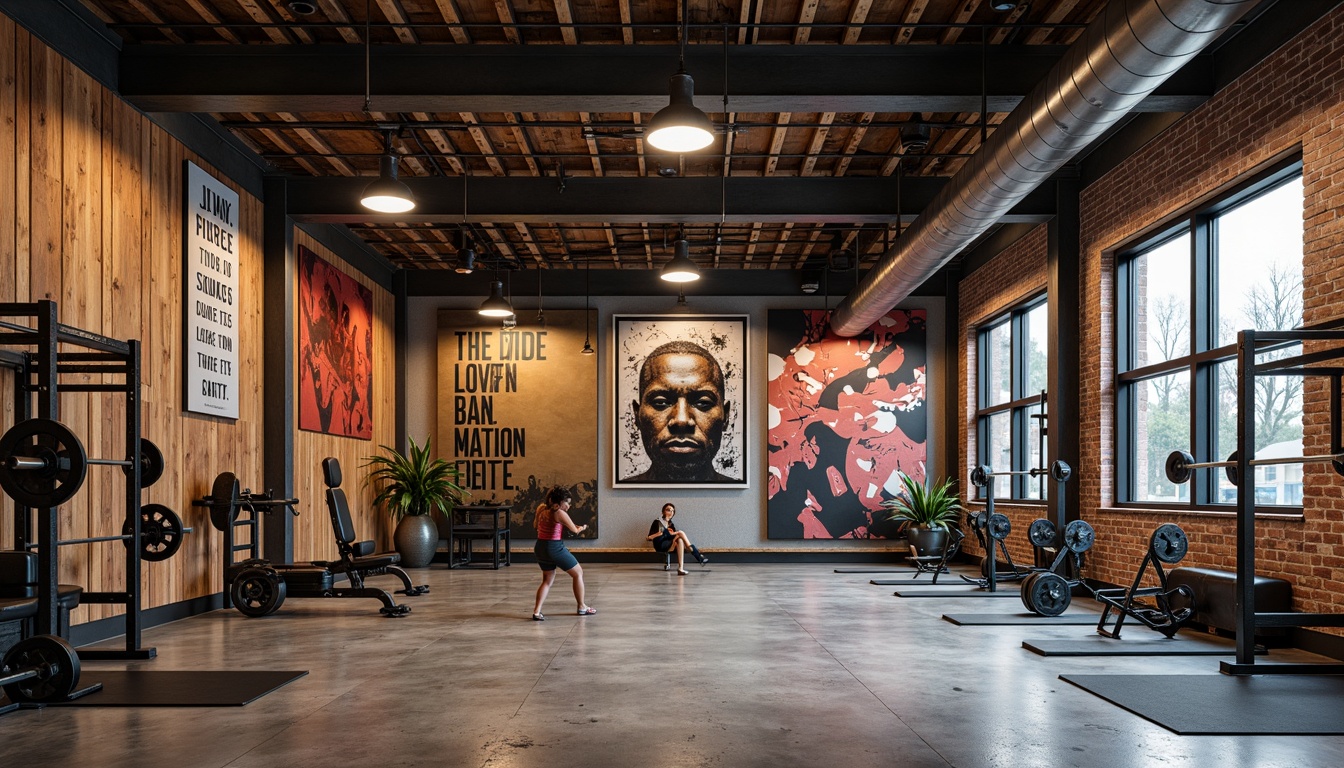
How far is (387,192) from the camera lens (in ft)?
23.5

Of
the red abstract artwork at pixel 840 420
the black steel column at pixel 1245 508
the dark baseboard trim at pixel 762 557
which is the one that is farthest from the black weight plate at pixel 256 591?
the red abstract artwork at pixel 840 420

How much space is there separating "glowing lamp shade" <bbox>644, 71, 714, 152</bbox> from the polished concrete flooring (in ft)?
9.70

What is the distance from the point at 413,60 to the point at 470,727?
4.68 meters

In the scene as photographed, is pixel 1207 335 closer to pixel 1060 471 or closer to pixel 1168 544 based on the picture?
pixel 1060 471

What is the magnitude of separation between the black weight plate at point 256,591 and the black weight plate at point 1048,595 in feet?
19.7

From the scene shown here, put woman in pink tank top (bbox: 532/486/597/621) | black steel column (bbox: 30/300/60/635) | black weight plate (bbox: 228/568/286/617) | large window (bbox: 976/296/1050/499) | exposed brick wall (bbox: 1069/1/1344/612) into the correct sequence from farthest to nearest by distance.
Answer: large window (bbox: 976/296/1050/499), black weight plate (bbox: 228/568/286/617), woman in pink tank top (bbox: 532/486/597/621), exposed brick wall (bbox: 1069/1/1344/612), black steel column (bbox: 30/300/60/635)

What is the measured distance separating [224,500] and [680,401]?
7.37 metres

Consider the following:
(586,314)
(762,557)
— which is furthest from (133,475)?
(762,557)

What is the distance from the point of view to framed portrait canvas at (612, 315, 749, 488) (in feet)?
48.3

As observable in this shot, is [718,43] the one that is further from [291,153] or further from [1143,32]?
[291,153]

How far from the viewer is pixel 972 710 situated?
4.88m

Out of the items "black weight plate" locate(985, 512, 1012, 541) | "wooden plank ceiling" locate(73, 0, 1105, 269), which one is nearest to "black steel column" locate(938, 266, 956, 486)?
"wooden plank ceiling" locate(73, 0, 1105, 269)

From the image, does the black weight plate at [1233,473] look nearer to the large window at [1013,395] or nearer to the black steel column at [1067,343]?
the black steel column at [1067,343]

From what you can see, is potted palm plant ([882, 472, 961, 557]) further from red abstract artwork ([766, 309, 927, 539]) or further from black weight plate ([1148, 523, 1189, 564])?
black weight plate ([1148, 523, 1189, 564])
